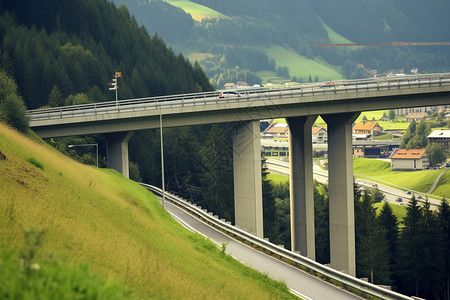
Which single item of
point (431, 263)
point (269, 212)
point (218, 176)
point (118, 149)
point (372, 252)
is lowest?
point (431, 263)

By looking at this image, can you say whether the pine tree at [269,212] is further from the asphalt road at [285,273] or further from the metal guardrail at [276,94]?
the asphalt road at [285,273]

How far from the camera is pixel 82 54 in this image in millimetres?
137375

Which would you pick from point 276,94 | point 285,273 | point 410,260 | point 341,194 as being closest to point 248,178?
point 276,94

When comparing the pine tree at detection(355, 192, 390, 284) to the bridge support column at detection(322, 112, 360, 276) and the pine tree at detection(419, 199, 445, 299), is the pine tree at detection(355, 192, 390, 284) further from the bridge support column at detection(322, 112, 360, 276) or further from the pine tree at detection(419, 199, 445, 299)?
the bridge support column at detection(322, 112, 360, 276)

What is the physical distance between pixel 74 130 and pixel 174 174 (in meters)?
42.3

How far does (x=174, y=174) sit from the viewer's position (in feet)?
375

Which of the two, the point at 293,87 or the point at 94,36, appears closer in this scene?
the point at 293,87

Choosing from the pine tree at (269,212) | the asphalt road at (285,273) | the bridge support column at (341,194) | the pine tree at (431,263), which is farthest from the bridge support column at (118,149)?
the pine tree at (431,263)

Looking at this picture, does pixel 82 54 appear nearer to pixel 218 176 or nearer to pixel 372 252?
pixel 218 176

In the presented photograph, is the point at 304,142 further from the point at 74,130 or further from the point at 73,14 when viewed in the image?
the point at 73,14

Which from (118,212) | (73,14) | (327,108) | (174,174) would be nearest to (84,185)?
(118,212)

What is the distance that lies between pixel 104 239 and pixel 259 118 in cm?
4757

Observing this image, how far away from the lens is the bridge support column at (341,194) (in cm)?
7631

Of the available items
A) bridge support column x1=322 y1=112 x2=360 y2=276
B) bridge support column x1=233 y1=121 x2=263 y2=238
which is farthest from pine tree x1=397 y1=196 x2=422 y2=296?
bridge support column x1=233 y1=121 x2=263 y2=238
